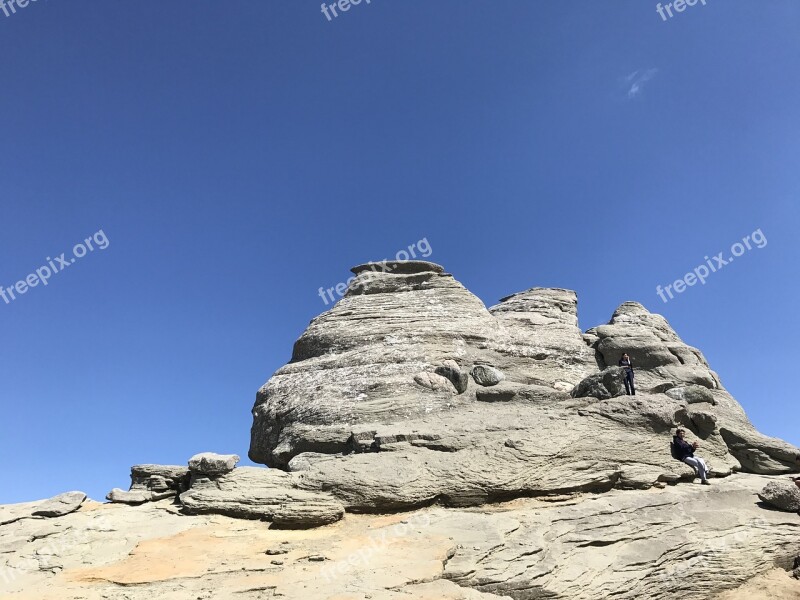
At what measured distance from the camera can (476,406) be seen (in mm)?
24594

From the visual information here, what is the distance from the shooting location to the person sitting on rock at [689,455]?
20656mm

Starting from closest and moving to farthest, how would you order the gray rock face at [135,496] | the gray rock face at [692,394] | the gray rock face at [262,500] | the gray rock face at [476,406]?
the gray rock face at [262,500], the gray rock face at [476,406], the gray rock face at [135,496], the gray rock face at [692,394]

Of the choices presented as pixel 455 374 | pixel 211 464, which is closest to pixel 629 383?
pixel 455 374

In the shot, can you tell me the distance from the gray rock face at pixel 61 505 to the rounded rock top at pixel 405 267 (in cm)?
2205

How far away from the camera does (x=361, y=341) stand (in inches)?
1154

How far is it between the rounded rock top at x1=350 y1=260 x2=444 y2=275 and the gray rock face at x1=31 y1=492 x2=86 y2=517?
2205cm

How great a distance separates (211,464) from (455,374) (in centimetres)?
Answer: 1200

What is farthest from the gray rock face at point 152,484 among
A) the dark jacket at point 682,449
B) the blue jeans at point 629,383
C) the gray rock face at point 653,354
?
the gray rock face at point 653,354

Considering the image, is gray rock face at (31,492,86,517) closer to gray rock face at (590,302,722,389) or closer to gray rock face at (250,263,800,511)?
gray rock face at (250,263,800,511)

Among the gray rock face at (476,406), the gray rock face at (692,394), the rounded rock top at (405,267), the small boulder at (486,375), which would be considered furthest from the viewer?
the rounded rock top at (405,267)

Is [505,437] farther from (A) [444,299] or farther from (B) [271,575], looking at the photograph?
(A) [444,299]

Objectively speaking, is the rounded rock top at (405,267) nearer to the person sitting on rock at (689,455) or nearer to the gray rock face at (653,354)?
the gray rock face at (653,354)

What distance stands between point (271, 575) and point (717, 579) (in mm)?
13248

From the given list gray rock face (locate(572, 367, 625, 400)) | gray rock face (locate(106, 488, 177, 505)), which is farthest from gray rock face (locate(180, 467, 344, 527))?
gray rock face (locate(572, 367, 625, 400))
